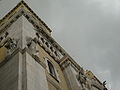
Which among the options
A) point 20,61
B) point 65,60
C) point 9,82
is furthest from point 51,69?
point 9,82

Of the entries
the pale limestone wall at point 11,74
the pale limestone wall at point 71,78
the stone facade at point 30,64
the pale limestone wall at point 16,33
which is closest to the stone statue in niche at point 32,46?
the stone facade at point 30,64

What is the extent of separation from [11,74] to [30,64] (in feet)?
4.15

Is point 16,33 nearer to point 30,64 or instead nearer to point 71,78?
point 71,78

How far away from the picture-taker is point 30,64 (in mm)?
15117

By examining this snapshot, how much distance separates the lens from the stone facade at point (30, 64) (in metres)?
13.9

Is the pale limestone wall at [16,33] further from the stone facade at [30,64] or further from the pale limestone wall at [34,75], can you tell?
the pale limestone wall at [34,75]

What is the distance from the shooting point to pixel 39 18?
34.1 meters

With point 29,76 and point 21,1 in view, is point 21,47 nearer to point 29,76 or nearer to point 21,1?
point 29,76

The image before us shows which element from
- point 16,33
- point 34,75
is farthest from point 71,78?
point 34,75

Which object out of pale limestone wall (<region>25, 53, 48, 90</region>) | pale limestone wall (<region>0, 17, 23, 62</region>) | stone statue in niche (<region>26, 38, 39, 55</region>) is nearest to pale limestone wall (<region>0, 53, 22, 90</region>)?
pale limestone wall (<region>25, 53, 48, 90</region>)

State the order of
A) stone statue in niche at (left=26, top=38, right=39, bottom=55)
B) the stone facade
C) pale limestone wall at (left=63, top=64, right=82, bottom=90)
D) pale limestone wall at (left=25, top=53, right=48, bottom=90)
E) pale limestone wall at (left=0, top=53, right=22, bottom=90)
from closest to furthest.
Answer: pale limestone wall at (left=0, top=53, right=22, bottom=90)
pale limestone wall at (left=25, top=53, right=48, bottom=90)
the stone facade
stone statue in niche at (left=26, top=38, right=39, bottom=55)
pale limestone wall at (left=63, top=64, right=82, bottom=90)

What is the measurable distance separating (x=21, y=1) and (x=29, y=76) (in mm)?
19199

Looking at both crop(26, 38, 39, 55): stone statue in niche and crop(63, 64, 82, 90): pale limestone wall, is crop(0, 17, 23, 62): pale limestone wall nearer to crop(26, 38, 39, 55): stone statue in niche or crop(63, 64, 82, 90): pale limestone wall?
crop(26, 38, 39, 55): stone statue in niche

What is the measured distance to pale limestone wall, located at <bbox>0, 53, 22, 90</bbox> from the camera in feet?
43.8
